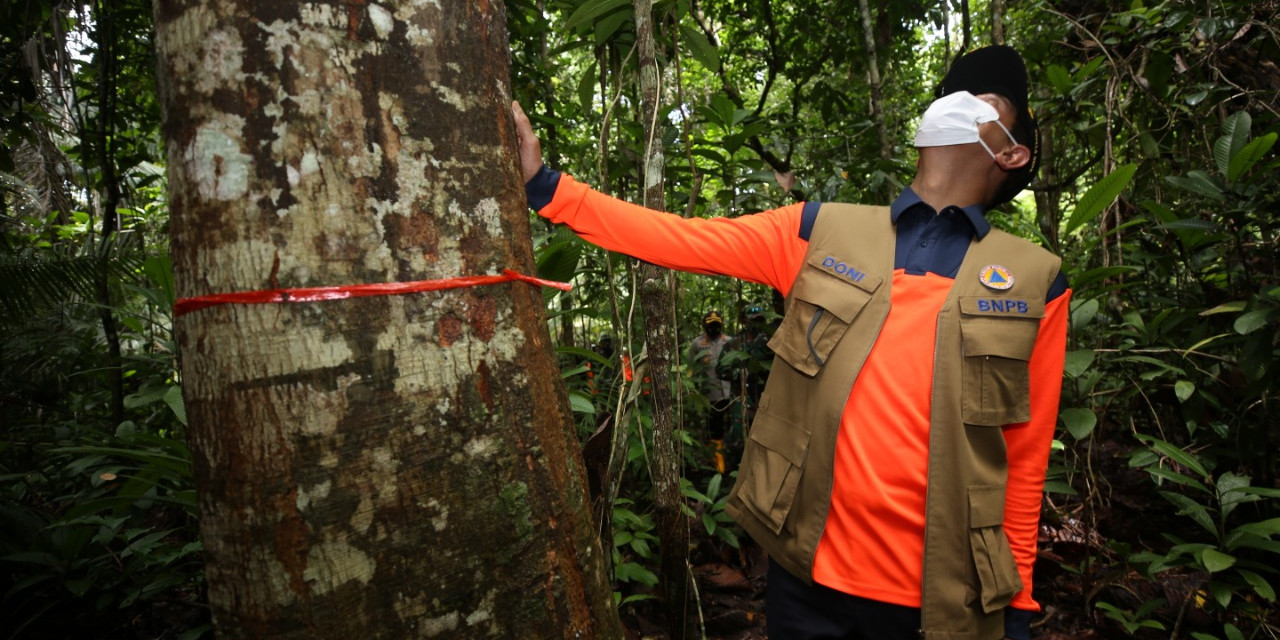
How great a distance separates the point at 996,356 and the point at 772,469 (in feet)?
1.77

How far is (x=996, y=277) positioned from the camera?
57.8 inches

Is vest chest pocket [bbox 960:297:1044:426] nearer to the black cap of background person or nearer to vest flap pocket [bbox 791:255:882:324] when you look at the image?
vest flap pocket [bbox 791:255:882:324]

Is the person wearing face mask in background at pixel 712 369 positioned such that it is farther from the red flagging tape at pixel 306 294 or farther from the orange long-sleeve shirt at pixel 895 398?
the red flagging tape at pixel 306 294

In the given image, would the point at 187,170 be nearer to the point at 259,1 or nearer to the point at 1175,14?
the point at 259,1

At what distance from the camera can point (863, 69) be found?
569 cm

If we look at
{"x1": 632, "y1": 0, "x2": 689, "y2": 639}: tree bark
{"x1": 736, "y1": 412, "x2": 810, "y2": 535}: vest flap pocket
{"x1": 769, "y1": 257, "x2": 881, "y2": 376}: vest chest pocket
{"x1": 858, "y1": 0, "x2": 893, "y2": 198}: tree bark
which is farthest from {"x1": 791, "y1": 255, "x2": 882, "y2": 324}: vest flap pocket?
{"x1": 858, "y1": 0, "x2": 893, "y2": 198}: tree bark

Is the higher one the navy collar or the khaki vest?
the navy collar

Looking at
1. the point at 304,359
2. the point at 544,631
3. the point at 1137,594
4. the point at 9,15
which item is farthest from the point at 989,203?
the point at 9,15

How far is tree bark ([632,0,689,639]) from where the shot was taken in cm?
199

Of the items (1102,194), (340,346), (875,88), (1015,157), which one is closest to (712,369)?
(875,88)

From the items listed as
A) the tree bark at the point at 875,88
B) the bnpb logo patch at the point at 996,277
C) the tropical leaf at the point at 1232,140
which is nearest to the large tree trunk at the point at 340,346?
the bnpb logo patch at the point at 996,277

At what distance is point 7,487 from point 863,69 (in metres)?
6.28

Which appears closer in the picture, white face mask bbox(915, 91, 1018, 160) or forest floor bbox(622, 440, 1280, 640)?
white face mask bbox(915, 91, 1018, 160)

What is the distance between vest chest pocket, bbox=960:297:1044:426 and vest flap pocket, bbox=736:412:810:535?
367 mm
